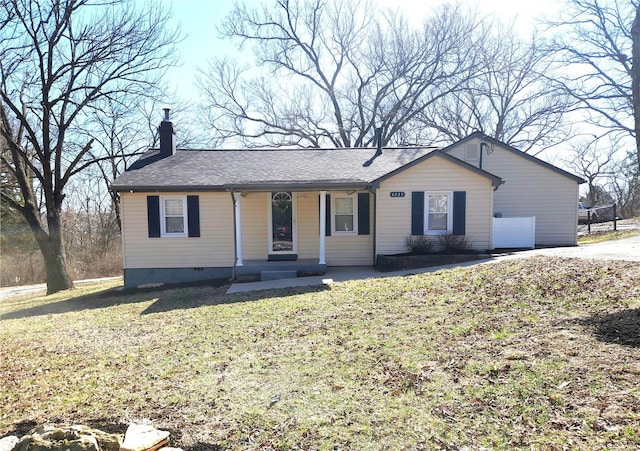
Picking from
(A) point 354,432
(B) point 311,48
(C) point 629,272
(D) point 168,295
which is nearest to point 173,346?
(A) point 354,432

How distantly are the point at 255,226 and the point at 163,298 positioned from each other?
12.4 ft

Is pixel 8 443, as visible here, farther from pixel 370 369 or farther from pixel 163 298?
pixel 163 298

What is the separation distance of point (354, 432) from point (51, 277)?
52.1ft

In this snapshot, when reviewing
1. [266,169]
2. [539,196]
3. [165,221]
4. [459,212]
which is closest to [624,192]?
[539,196]

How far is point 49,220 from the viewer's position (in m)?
15.3

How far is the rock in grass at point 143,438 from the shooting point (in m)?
2.97

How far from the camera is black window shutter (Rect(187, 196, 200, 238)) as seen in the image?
12.2 metres

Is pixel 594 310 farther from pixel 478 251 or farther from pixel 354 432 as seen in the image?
pixel 478 251

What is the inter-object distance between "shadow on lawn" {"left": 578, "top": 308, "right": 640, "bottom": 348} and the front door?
353 inches

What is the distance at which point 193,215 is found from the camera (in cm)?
1227

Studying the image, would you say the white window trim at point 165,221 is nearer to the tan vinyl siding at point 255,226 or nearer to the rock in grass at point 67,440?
the tan vinyl siding at point 255,226

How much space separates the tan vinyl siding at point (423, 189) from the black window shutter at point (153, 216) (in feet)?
22.7

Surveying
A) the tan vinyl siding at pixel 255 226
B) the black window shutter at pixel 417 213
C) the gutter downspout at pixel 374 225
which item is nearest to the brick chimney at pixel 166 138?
the tan vinyl siding at pixel 255 226

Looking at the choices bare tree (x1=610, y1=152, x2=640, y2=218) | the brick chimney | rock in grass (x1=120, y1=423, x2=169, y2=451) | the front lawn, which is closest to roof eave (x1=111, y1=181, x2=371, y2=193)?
the brick chimney
